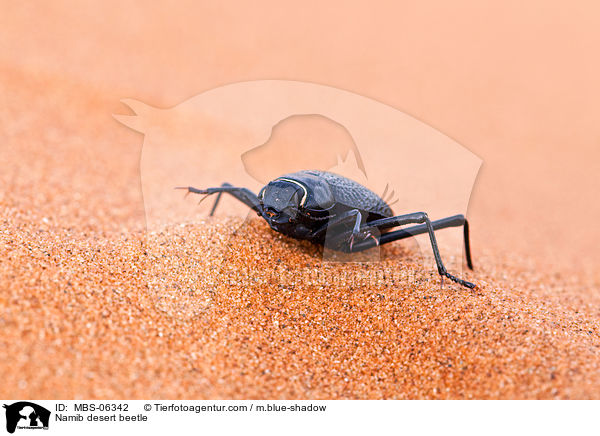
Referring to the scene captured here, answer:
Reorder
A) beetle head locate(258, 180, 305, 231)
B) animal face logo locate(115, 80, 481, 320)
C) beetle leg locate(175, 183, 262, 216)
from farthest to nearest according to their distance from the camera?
animal face logo locate(115, 80, 481, 320) → beetle leg locate(175, 183, 262, 216) → beetle head locate(258, 180, 305, 231)

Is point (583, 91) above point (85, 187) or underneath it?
above

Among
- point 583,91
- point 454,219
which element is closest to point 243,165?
point 454,219

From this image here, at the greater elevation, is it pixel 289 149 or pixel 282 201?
pixel 282 201

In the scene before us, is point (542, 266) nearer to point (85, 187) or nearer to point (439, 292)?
point (439, 292)
